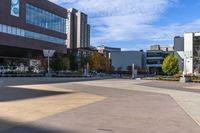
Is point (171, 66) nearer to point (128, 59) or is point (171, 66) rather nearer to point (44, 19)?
point (44, 19)

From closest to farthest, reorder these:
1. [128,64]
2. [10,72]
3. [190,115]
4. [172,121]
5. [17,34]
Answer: [172,121] → [190,115] → [10,72] → [17,34] → [128,64]

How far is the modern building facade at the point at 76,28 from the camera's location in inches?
7126

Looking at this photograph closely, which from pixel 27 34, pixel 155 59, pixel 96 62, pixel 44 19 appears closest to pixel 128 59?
pixel 155 59

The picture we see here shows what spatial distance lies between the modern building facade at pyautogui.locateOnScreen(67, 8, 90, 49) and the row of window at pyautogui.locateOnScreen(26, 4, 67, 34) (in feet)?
240

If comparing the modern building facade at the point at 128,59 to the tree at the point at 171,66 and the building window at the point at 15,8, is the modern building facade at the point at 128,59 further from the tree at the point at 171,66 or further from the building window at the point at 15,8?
the building window at the point at 15,8

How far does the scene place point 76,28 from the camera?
186 metres

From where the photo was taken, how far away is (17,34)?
3371 inches

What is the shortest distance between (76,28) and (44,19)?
292 feet

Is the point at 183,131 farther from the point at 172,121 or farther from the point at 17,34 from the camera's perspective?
the point at 17,34

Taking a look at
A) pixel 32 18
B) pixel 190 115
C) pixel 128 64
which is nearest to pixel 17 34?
pixel 32 18

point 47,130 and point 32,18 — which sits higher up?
point 32,18

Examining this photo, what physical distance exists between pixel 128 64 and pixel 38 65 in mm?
92748

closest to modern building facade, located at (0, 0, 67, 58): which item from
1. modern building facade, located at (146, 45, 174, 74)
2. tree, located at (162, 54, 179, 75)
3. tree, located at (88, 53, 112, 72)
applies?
tree, located at (88, 53, 112, 72)

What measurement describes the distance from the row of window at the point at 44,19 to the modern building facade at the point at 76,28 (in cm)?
7301
